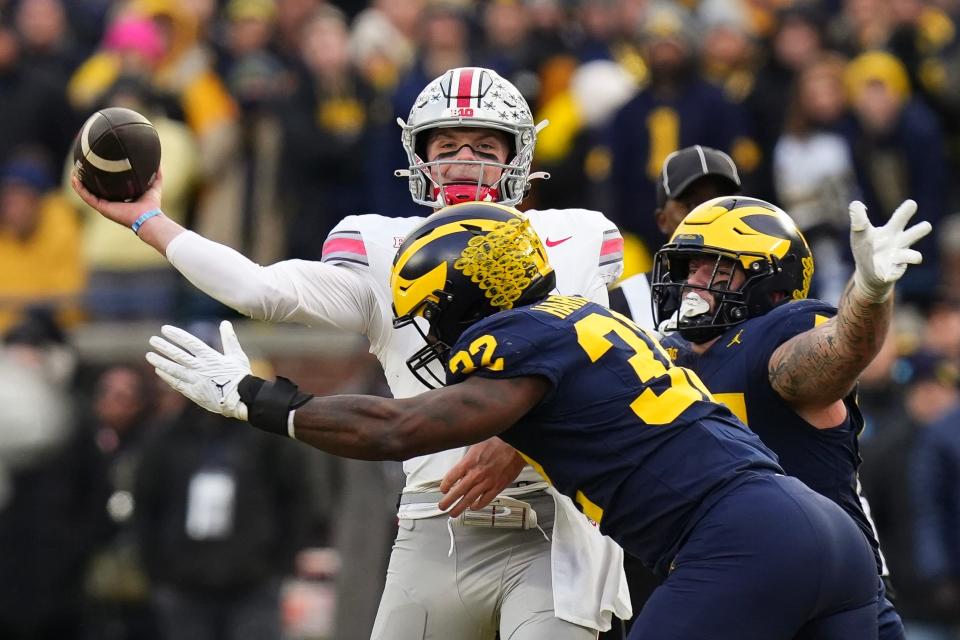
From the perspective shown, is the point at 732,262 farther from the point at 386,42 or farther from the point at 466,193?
the point at 386,42

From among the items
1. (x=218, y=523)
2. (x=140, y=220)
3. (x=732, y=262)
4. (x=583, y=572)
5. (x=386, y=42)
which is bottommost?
(x=218, y=523)

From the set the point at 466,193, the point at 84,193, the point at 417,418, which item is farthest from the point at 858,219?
the point at 84,193

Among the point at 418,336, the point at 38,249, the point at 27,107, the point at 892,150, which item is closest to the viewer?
the point at 418,336

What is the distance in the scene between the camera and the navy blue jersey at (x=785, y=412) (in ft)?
17.1

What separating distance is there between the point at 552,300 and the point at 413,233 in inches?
16.6

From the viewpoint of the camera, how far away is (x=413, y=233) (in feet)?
15.9

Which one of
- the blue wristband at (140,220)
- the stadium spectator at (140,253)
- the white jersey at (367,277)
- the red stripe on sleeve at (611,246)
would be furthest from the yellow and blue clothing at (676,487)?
the stadium spectator at (140,253)

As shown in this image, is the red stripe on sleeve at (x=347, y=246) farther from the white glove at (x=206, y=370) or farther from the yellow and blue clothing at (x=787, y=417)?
the yellow and blue clothing at (x=787, y=417)

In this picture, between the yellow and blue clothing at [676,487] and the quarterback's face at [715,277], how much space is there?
2.59 feet

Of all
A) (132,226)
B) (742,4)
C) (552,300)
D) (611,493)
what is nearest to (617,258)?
(552,300)

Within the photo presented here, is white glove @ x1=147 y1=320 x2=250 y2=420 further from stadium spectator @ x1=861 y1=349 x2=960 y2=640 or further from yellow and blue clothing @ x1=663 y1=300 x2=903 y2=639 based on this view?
stadium spectator @ x1=861 y1=349 x2=960 y2=640

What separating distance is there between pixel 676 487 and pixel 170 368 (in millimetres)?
1367

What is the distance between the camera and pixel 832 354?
16.1 ft

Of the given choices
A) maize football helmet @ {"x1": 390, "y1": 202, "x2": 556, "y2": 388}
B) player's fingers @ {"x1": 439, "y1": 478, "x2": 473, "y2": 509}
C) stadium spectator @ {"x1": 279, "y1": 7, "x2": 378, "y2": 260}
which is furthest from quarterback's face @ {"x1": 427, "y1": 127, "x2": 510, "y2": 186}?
stadium spectator @ {"x1": 279, "y1": 7, "x2": 378, "y2": 260}
